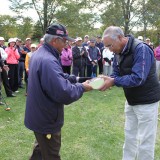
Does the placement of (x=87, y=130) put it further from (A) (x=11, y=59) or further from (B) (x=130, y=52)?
(A) (x=11, y=59)

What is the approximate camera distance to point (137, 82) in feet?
10.7

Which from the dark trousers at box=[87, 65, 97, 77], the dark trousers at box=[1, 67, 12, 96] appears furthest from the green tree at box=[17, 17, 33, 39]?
the dark trousers at box=[1, 67, 12, 96]

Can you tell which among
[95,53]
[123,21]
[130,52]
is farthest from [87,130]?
[123,21]

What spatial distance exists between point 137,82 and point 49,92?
3.60 ft

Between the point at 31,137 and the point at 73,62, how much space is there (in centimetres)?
596

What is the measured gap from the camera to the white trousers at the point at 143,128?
3.61 metres

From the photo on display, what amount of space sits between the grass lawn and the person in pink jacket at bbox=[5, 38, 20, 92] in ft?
5.37

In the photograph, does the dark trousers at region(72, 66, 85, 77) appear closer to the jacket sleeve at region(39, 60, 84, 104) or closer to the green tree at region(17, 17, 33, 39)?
the jacket sleeve at region(39, 60, 84, 104)

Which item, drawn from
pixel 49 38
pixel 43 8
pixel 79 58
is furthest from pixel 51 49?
pixel 43 8

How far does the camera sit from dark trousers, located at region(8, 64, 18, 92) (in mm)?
9879

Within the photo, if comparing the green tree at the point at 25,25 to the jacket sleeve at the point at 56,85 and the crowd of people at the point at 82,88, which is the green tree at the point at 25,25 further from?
the jacket sleeve at the point at 56,85

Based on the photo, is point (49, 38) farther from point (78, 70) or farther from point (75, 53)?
point (78, 70)

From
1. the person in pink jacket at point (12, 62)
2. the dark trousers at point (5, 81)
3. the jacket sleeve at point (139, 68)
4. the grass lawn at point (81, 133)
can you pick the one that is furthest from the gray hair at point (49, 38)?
the person in pink jacket at point (12, 62)

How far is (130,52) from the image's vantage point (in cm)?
344
